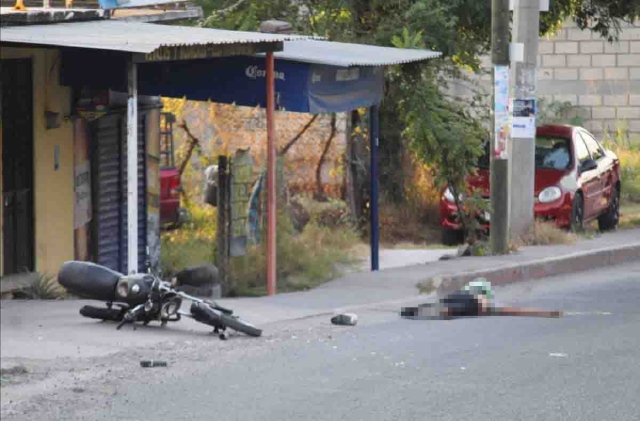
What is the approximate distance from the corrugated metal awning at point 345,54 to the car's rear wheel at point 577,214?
4.89 metres

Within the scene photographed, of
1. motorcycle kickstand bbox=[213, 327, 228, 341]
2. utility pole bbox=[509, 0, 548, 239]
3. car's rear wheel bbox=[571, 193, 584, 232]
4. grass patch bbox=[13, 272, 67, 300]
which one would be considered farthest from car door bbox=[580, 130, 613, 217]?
motorcycle kickstand bbox=[213, 327, 228, 341]

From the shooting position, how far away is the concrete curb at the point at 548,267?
1424 cm

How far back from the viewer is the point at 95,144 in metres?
14.6

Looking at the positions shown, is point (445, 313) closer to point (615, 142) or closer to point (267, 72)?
point (267, 72)

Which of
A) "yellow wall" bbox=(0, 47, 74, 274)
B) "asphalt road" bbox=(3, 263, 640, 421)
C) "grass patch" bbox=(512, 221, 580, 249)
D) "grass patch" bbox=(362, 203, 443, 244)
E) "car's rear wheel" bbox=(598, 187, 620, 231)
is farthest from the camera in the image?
"car's rear wheel" bbox=(598, 187, 620, 231)

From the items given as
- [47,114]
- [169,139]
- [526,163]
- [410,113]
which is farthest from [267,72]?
[169,139]

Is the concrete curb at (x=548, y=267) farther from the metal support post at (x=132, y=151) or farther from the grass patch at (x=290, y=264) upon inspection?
the metal support post at (x=132, y=151)

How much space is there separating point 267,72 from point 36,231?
2811 mm

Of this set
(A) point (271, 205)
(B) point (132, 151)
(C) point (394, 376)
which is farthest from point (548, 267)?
(C) point (394, 376)

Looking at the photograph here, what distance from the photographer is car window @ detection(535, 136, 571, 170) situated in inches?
754

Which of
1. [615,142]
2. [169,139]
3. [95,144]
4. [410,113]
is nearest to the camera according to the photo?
[95,144]

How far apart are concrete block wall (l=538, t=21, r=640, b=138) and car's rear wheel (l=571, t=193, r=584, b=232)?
27.9ft

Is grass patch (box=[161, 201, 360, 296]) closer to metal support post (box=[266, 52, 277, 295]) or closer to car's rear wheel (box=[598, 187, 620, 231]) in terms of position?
metal support post (box=[266, 52, 277, 295])

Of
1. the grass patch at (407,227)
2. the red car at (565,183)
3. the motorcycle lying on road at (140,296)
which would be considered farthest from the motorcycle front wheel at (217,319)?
the grass patch at (407,227)
